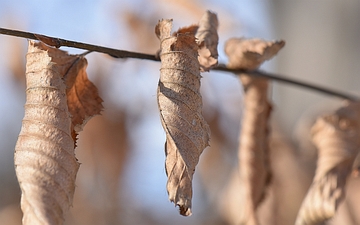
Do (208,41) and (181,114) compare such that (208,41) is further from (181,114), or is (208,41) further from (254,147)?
(254,147)

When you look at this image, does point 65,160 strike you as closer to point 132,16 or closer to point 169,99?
point 169,99

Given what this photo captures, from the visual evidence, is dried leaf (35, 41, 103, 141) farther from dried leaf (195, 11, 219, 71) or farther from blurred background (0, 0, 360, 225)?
blurred background (0, 0, 360, 225)

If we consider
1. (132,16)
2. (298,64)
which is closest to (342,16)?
(298,64)

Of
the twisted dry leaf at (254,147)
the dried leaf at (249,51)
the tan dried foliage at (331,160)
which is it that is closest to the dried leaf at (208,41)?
the dried leaf at (249,51)

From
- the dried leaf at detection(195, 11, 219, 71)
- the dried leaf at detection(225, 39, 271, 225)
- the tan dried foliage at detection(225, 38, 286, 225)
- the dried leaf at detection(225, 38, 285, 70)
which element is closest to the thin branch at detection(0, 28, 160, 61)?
the dried leaf at detection(195, 11, 219, 71)

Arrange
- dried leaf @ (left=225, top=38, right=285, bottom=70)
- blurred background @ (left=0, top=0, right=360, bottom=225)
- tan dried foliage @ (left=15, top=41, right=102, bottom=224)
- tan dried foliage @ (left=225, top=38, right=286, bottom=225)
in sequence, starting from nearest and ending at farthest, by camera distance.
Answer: tan dried foliage @ (left=15, top=41, right=102, bottom=224), dried leaf @ (left=225, top=38, right=285, bottom=70), tan dried foliage @ (left=225, top=38, right=286, bottom=225), blurred background @ (left=0, top=0, right=360, bottom=225)

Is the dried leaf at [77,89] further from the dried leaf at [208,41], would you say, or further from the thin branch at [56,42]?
the dried leaf at [208,41]

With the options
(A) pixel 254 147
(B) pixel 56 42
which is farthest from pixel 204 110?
(B) pixel 56 42
